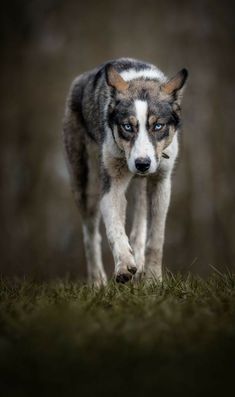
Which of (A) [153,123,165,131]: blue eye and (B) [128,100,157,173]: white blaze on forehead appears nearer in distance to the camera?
(B) [128,100,157,173]: white blaze on forehead

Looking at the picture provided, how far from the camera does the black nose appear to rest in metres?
6.55

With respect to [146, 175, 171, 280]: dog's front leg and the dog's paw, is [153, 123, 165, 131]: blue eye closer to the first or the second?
[146, 175, 171, 280]: dog's front leg

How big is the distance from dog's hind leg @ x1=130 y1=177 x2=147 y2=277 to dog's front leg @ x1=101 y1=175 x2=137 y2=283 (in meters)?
0.72

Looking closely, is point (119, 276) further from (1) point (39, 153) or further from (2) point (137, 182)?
(1) point (39, 153)

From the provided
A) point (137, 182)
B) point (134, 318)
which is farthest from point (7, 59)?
point (134, 318)

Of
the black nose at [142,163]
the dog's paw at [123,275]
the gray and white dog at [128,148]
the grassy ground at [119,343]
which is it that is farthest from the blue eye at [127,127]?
the grassy ground at [119,343]

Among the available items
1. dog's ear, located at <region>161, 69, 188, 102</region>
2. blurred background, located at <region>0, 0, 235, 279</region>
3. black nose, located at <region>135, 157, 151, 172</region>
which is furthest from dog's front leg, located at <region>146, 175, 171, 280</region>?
blurred background, located at <region>0, 0, 235, 279</region>

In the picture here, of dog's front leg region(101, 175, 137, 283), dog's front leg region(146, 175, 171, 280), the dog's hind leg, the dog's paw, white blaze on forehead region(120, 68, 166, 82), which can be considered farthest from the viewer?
the dog's hind leg

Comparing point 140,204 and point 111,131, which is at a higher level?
point 111,131

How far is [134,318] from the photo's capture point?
5016 millimetres

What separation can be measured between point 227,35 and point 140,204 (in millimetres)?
15161

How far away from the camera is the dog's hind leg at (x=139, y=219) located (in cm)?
809

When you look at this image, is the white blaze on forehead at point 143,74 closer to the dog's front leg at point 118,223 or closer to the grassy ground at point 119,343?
the dog's front leg at point 118,223

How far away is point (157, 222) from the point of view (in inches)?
304
